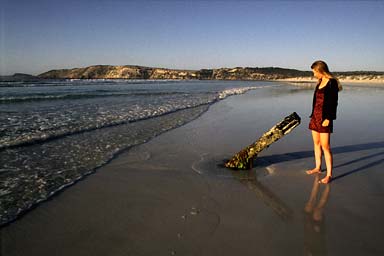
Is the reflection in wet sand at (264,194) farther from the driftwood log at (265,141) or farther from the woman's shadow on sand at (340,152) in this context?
the woman's shadow on sand at (340,152)

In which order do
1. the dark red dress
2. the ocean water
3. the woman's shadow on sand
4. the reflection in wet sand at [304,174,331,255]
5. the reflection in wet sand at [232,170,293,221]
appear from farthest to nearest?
1. the woman's shadow on sand
2. the dark red dress
3. the ocean water
4. the reflection in wet sand at [232,170,293,221]
5. the reflection in wet sand at [304,174,331,255]

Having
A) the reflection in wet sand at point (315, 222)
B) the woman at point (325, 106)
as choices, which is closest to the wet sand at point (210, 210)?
the reflection in wet sand at point (315, 222)

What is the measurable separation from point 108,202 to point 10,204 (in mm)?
1295

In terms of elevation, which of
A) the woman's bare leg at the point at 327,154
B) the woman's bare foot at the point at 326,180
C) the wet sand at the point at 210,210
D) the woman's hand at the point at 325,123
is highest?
the woman's hand at the point at 325,123

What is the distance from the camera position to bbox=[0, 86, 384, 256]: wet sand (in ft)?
9.56

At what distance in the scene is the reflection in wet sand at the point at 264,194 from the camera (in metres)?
3.63

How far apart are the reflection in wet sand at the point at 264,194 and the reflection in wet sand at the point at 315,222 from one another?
0.24 m

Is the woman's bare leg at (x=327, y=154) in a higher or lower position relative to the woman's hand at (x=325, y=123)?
lower

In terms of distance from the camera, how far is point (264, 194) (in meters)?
4.25

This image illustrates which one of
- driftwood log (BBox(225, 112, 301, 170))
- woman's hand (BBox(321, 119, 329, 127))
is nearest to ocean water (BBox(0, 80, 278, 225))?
driftwood log (BBox(225, 112, 301, 170))

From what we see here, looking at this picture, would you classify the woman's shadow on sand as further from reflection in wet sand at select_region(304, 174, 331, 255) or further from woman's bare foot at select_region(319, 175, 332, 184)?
reflection in wet sand at select_region(304, 174, 331, 255)

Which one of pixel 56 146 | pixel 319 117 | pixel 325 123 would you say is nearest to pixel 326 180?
pixel 325 123

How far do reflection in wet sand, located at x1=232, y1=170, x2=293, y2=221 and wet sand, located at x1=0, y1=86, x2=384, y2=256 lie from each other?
0.04 ft

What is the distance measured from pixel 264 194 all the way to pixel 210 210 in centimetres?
99
